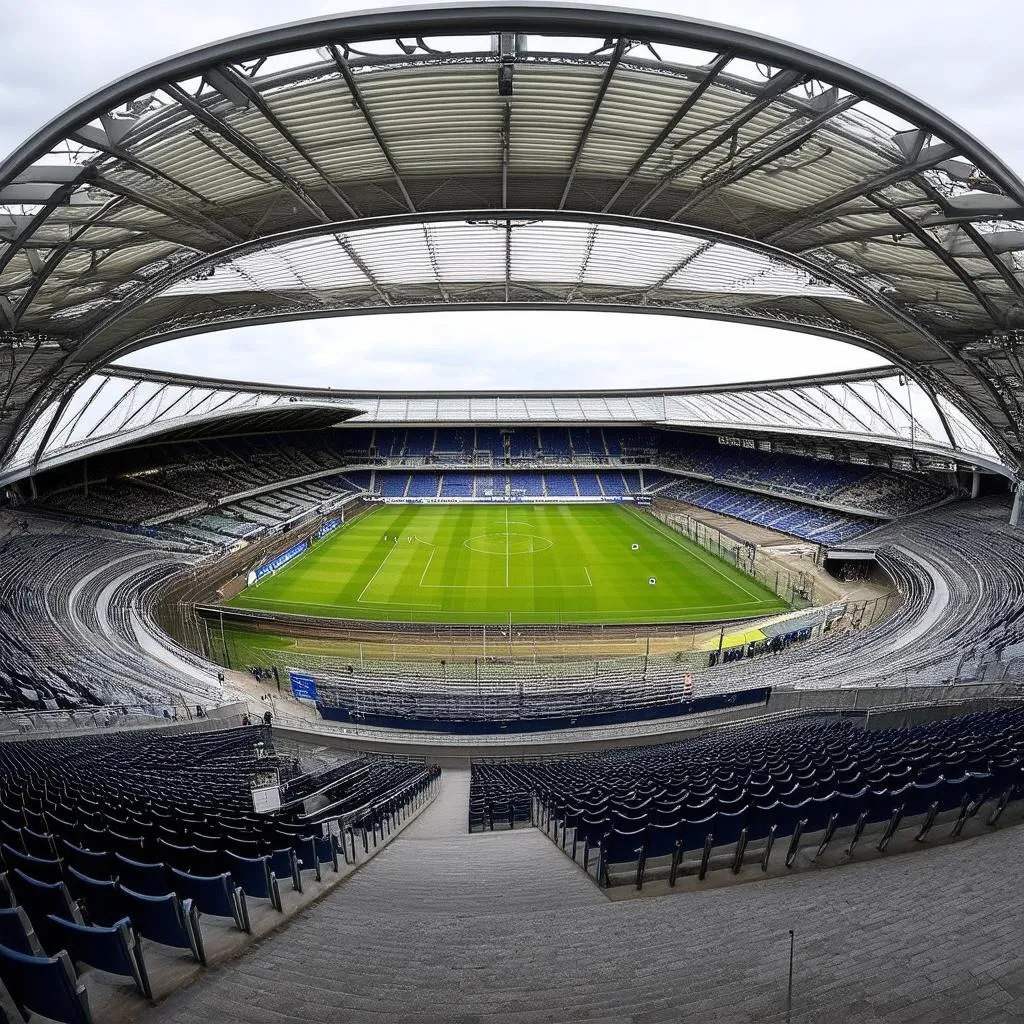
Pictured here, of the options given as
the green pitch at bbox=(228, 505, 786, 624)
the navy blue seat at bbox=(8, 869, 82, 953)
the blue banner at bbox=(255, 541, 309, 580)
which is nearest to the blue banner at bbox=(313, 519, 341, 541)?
the green pitch at bbox=(228, 505, 786, 624)

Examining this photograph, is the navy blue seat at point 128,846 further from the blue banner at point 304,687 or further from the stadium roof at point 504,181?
the blue banner at point 304,687

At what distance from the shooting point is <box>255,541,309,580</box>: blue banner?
34000 millimetres

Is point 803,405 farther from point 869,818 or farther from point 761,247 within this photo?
point 869,818

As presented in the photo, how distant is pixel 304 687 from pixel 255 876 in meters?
16.3

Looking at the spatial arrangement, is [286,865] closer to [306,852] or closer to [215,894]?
[306,852]

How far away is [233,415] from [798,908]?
4245 centimetres

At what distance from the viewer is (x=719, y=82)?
10.4m

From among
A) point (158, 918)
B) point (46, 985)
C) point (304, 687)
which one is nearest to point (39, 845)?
point (158, 918)

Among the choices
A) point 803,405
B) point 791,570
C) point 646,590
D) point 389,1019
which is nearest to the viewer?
point 389,1019

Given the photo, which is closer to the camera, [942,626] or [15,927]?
[15,927]

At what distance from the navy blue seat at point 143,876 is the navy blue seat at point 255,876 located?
2.03ft

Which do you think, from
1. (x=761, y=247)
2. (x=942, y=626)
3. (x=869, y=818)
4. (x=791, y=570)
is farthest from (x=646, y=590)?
(x=869, y=818)

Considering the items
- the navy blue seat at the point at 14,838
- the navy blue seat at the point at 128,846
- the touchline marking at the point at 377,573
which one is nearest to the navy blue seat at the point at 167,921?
the navy blue seat at the point at 128,846

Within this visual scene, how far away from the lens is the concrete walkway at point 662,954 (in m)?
3.34
